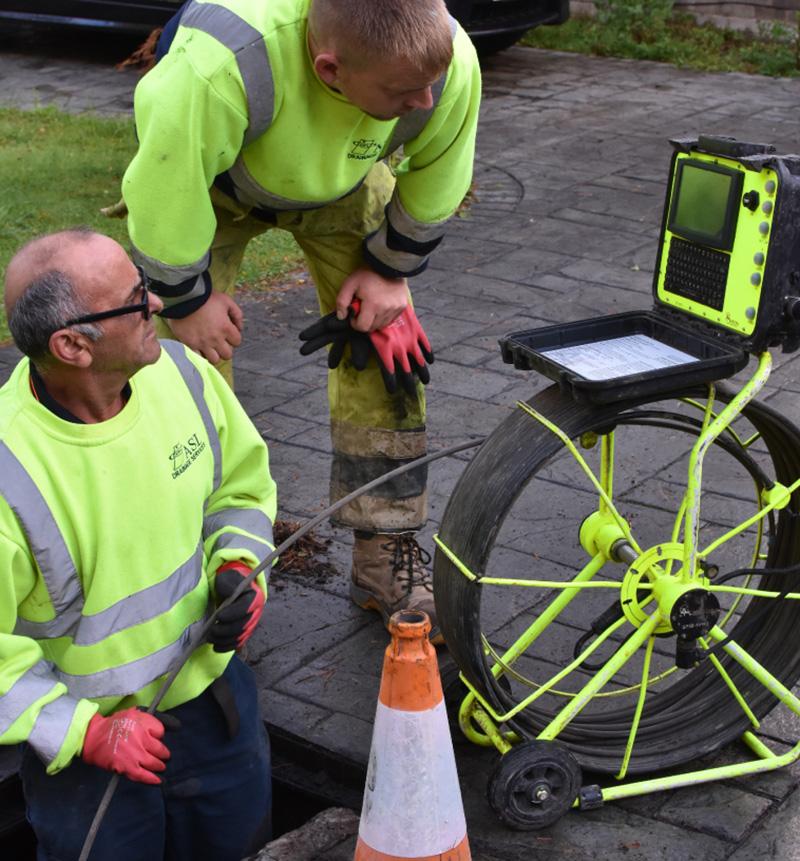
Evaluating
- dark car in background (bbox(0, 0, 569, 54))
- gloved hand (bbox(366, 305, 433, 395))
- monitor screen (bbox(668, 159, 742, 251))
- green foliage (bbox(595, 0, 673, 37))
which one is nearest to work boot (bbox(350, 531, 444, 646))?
gloved hand (bbox(366, 305, 433, 395))

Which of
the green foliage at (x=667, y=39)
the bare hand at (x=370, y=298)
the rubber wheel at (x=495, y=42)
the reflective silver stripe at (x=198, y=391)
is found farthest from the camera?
the green foliage at (x=667, y=39)

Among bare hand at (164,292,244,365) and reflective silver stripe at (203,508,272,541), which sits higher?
bare hand at (164,292,244,365)

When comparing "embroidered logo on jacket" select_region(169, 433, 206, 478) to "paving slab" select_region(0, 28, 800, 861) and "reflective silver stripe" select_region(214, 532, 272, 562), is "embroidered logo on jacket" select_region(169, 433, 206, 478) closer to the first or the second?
"reflective silver stripe" select_region(214, 532, 272, 562)

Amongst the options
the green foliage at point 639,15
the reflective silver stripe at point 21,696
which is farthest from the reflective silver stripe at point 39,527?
the green foliage at point 639,15

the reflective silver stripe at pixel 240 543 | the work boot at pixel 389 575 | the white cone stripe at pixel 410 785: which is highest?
the reflective silver stripe at pixel 240 543

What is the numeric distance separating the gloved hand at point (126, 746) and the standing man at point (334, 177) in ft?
3.63

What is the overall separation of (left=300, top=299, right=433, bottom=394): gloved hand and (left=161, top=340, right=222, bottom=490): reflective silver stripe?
805 mm

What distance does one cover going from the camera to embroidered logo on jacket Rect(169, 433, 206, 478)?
2.75m

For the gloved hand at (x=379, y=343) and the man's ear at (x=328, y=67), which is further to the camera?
the gloved hand at (x=379, y=343)

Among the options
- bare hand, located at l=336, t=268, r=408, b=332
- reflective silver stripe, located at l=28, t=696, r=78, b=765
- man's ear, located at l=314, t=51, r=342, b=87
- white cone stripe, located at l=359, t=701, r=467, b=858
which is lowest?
white cone stripe, located at l=359, t=701, r=467, b=858

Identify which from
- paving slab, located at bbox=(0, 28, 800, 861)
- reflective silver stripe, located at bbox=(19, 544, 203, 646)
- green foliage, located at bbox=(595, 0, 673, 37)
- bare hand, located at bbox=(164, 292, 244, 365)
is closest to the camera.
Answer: reflective silver stripe, located at bbox=(19, 544, 203, 646)

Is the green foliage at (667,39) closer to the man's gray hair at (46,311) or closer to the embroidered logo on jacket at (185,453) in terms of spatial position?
the embroidered logo on jacket at (185,453)

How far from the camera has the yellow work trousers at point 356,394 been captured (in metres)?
3.68

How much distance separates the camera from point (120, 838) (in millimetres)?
2803
